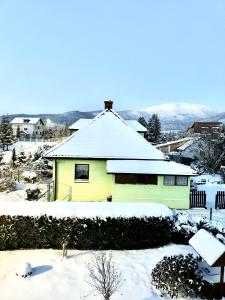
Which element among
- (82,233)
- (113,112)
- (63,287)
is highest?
(113,112)

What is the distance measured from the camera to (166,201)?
71.0 ft

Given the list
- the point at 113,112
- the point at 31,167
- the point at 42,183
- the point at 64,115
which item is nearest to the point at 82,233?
the point at 113,112

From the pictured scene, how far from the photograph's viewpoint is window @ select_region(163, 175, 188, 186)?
21.5 metres

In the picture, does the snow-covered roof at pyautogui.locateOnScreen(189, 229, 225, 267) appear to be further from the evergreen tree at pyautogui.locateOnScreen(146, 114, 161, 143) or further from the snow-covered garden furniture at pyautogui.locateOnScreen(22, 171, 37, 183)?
the evergreen tree at pyautogui.locateOnScreen(146, 114, 161, 143)

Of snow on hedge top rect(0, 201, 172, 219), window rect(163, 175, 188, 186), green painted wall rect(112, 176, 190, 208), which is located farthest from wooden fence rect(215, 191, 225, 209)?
snow on hedge top rect(0, 201, 172, 219)

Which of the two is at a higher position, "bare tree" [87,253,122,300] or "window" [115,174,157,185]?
"window" [115,174,157,185]

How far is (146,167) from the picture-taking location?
71.4ft

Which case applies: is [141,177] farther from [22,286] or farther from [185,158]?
[185,158]

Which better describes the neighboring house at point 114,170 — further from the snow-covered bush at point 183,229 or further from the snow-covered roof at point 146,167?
the snow-covered bush at point 183,229

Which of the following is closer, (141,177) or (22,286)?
(22,286)

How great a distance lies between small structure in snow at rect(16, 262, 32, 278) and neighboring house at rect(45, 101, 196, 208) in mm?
9289

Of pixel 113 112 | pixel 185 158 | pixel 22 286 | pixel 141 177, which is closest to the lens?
pixel 22 286

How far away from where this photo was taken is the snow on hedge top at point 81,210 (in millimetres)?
14836

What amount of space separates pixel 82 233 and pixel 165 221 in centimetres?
357
